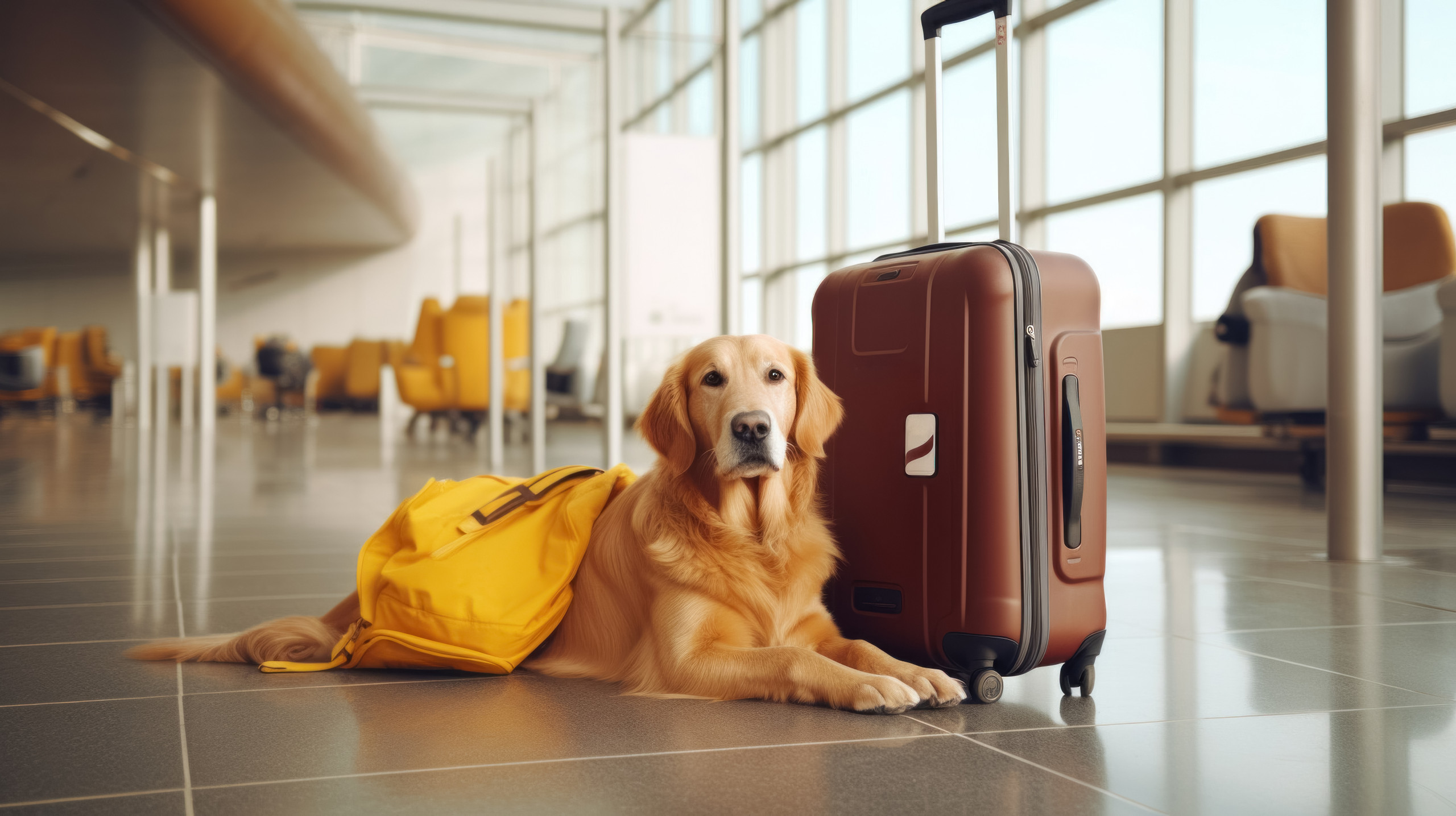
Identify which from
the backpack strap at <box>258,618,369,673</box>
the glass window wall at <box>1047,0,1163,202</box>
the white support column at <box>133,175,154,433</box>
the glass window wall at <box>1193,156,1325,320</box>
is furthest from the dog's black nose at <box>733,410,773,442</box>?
the white support column at <box>133,175,154,433</box>

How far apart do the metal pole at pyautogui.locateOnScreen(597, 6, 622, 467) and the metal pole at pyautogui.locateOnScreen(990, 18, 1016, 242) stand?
12.8ft

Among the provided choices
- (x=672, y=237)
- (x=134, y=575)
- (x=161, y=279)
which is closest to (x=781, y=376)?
(x=134, y=575)

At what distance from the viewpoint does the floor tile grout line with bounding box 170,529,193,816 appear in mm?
1284

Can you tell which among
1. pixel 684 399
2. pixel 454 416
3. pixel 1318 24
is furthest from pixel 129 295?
pixel 684 399

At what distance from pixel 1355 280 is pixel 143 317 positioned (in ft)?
42.0

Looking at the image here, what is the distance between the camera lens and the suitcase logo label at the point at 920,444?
1.78 metres

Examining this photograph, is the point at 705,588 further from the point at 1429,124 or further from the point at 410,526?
the point at 1429,124

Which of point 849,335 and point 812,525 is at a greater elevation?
point 849,335

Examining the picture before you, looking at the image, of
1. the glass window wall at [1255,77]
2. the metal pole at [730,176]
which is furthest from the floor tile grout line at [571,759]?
the glass window wall at [1255,77]

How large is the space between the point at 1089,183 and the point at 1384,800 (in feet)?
25.8

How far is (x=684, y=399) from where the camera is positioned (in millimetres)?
1966

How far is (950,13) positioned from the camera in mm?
2139

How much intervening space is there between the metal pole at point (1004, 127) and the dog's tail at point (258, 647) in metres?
1.54

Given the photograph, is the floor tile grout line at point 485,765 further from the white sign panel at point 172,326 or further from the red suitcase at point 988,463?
the white sign panel at point 172,326
